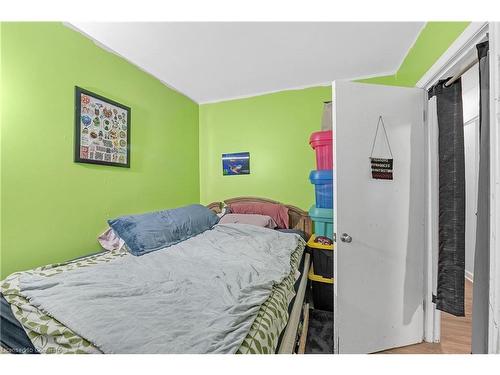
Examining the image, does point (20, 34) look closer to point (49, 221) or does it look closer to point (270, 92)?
point (49, 221)

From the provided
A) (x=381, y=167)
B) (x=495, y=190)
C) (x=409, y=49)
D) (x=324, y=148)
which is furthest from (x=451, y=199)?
(x=409, y=49)

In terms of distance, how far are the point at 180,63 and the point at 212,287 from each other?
2036 millimetres

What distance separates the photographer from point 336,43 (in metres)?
1.82

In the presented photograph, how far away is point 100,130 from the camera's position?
5.90 feet

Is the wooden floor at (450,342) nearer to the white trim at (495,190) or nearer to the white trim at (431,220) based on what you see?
the white trim at (431,220)

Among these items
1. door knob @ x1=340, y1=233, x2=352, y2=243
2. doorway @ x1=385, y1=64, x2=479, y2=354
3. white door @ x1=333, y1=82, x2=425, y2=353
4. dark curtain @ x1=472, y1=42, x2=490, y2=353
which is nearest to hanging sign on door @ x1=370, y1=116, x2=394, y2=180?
white door @ x1=333, y1=82, x2=425, y2=353

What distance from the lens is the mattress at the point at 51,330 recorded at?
2.38 ft

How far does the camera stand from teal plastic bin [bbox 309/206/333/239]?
1.99 m

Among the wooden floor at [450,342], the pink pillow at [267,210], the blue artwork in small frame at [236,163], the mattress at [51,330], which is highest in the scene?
the blue artwork in small frame at [236,163]

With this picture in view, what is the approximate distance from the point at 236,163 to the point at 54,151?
1.82 meters

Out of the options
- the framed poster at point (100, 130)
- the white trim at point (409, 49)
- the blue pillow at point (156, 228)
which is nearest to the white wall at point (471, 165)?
the white trim at point (409, 49)

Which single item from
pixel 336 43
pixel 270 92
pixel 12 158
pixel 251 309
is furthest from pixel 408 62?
pixel 12 158

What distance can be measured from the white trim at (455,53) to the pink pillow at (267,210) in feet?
5.54

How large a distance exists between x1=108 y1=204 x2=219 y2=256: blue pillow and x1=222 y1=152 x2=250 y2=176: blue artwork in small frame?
36.7 inches
